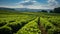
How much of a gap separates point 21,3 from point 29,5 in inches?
23.2

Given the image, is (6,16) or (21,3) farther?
(6,16)

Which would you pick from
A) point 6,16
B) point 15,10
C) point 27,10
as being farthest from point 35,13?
point 6,16

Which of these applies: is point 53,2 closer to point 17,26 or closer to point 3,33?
point 17,26

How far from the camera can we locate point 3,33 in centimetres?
977

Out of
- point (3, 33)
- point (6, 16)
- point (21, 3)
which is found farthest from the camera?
point (6, 16)

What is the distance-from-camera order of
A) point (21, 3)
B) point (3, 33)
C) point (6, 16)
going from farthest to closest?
point (6, 16) < point (21, 3) < point (3, 33)

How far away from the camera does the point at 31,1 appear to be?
10758 millimetres

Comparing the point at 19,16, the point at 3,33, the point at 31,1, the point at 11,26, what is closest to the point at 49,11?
the point at 31,1

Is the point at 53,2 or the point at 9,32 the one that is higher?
the point at 53,2

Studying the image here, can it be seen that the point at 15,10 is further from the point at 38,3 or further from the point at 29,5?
the point at 38,3

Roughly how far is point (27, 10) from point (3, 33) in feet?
7.94

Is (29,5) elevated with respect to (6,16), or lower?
elevated

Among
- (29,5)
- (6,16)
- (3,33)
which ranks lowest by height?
(3,33)

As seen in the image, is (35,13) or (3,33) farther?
(35,13)
